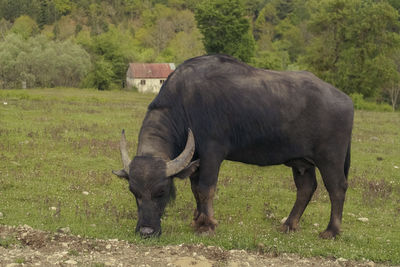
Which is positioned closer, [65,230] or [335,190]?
[65,230]

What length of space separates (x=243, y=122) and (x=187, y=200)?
3.30 metres

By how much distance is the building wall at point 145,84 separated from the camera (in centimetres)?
7775

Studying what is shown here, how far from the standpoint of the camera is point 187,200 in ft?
34.1

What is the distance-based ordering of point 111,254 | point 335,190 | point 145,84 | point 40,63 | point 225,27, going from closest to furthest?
point 111,254
point 335,190
point 225,27
point 40,63
point 145,84

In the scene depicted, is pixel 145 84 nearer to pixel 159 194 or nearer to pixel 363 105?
pixel 363 105

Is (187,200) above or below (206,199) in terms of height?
below

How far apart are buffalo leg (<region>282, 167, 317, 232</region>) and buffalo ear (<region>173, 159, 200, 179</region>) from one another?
7.71ft

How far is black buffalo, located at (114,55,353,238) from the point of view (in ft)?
25.3

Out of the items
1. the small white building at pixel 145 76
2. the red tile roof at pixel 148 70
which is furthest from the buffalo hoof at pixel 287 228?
the small white building at pixel 145 76

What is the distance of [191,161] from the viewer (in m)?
7.90

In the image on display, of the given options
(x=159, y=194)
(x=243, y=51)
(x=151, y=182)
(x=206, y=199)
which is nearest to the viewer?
(x=151, y=182)

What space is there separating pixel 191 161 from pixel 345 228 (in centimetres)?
358

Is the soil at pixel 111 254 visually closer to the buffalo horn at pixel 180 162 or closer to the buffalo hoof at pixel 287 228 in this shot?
the buffalo horn at pixel 180 162

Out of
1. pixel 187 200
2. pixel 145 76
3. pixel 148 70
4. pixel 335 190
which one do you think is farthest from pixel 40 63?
pixel 335 190
